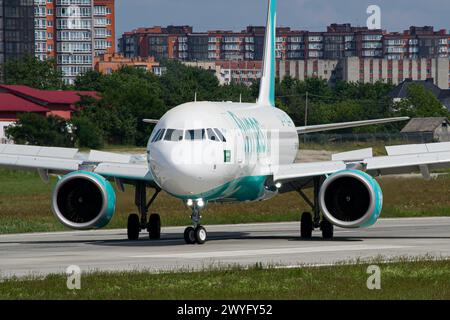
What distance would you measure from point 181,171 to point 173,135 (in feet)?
3.74

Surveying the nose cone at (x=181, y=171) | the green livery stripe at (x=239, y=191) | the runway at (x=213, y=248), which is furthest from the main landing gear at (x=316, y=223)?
the nose cone at (x=181, y=171)

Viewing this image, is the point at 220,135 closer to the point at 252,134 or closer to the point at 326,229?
the point at 252,134

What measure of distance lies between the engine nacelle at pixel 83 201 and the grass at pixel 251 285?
10308 millimetres

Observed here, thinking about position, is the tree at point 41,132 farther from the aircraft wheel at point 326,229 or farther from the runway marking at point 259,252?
the runway marking at point 259,252

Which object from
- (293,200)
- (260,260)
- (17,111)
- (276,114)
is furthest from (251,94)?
(260,260)

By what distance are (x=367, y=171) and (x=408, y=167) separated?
1099 millimetres

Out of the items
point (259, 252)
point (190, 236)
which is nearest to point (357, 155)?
point (190, 236)

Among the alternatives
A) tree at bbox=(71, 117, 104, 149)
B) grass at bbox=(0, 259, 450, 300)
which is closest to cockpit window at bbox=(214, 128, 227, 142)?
grass at bbox=(0, 259, 450, 300)

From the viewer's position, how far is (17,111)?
140375mm

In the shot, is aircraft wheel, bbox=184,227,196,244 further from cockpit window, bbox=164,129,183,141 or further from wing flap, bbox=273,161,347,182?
wing flap, bbox=273,161,347,182

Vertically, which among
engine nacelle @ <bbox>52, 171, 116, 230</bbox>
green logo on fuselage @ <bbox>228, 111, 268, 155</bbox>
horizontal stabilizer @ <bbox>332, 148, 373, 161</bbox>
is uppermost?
green logo on fuselage @ <bbox>228, 111, 268, 155</bbox>

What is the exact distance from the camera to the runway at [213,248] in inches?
1165

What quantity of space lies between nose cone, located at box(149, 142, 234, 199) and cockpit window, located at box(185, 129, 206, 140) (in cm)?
37

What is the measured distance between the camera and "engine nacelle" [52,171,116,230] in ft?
121
